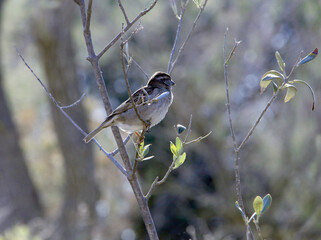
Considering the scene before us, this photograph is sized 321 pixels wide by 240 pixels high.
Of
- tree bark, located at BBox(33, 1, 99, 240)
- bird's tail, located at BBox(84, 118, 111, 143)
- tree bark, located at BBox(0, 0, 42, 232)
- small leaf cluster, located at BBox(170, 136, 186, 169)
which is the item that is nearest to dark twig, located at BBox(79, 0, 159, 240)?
small leaf cluster, located at BBox(170, 136, 186, 169)

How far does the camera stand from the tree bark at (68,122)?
9666 mm

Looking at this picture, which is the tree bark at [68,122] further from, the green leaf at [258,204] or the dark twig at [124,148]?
the green leaf at [258,204]

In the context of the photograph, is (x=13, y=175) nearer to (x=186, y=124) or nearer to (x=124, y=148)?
(x=186, y=124)

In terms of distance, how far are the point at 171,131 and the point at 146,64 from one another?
1.51 m

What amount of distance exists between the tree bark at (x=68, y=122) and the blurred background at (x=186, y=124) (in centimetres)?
2

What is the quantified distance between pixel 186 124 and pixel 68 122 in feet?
7.28

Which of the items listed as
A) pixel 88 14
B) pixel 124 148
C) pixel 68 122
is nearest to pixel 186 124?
pixel 68 122

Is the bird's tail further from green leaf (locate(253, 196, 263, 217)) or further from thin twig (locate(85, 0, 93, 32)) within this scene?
green leaf (locate(253, 196, 263, 217))

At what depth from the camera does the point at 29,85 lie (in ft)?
37.7

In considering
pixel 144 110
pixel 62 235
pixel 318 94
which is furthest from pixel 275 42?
pixel 144 110

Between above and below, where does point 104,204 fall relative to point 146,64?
below

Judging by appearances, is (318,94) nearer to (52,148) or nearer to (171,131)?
(171,131)

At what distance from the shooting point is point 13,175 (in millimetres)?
11469

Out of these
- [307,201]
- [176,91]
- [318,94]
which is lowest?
[307,201]
